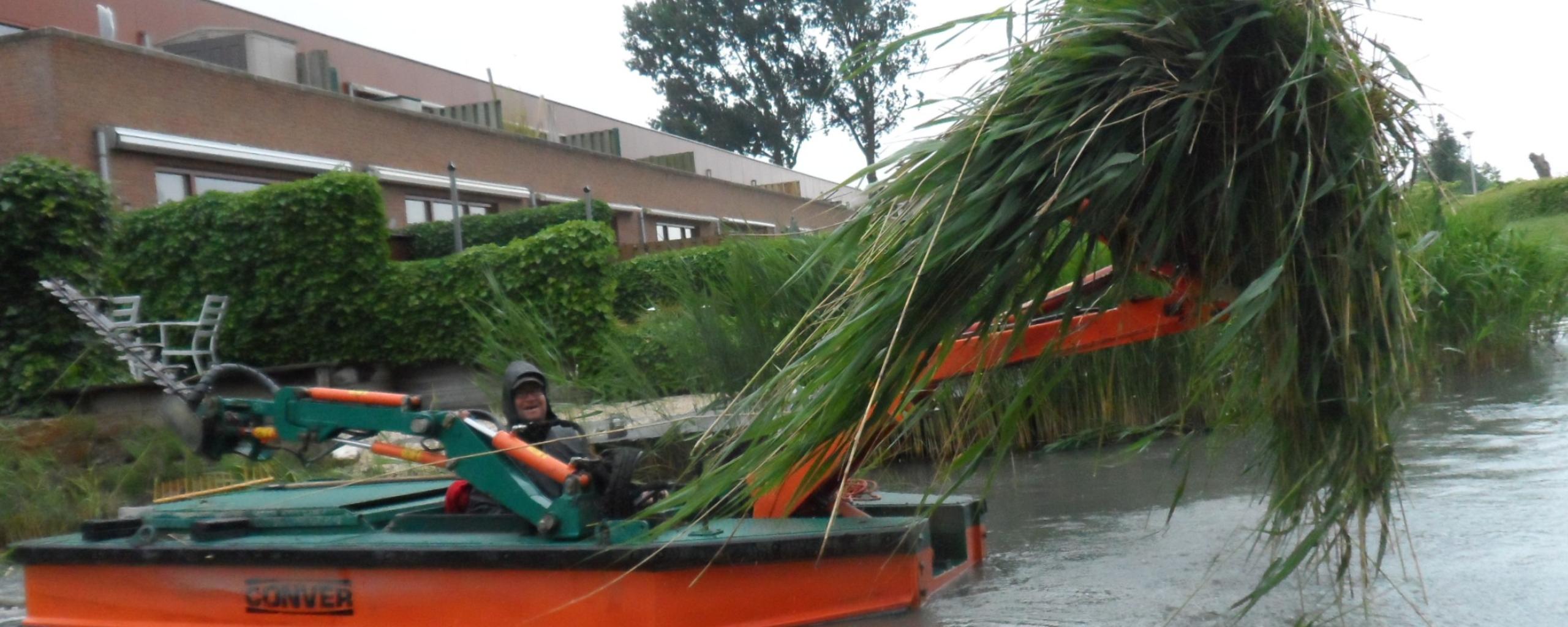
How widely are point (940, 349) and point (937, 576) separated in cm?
245

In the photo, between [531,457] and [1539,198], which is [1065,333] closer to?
[531,457]

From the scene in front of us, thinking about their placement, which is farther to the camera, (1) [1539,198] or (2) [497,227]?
(1) [1539,198]

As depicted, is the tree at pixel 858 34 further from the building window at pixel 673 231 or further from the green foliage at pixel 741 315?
the green foliage at pixel 741 315

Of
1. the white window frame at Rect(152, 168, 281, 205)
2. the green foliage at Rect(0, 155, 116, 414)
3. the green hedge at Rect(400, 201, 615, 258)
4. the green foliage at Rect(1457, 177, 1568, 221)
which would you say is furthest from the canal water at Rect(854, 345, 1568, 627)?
the green foliage at Rect(1457, 177, 1568, 221)

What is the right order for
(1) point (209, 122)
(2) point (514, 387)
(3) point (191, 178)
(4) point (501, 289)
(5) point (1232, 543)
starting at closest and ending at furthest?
(2) point (514, 387) < (5) point (1232, 543) < (4) point (501, 289) < (3) point (191, 178) < (1) point (209, 122)

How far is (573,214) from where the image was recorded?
17938mm

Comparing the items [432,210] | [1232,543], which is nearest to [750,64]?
[432,210]

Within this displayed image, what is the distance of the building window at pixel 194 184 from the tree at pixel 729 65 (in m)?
26.0

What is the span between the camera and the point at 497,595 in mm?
4582

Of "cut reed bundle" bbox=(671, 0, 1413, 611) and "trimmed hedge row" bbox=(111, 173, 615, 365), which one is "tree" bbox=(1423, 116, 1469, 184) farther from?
"trimmed hedge row" bbox=(111, 173, 615, 365)

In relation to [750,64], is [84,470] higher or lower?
lower

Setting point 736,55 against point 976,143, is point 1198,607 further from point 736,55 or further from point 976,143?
point 736,55

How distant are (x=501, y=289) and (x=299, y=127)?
22.8ft

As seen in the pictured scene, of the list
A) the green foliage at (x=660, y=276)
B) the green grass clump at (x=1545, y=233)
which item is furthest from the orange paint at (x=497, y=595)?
the green grass clump at (x=1545, y=233)
